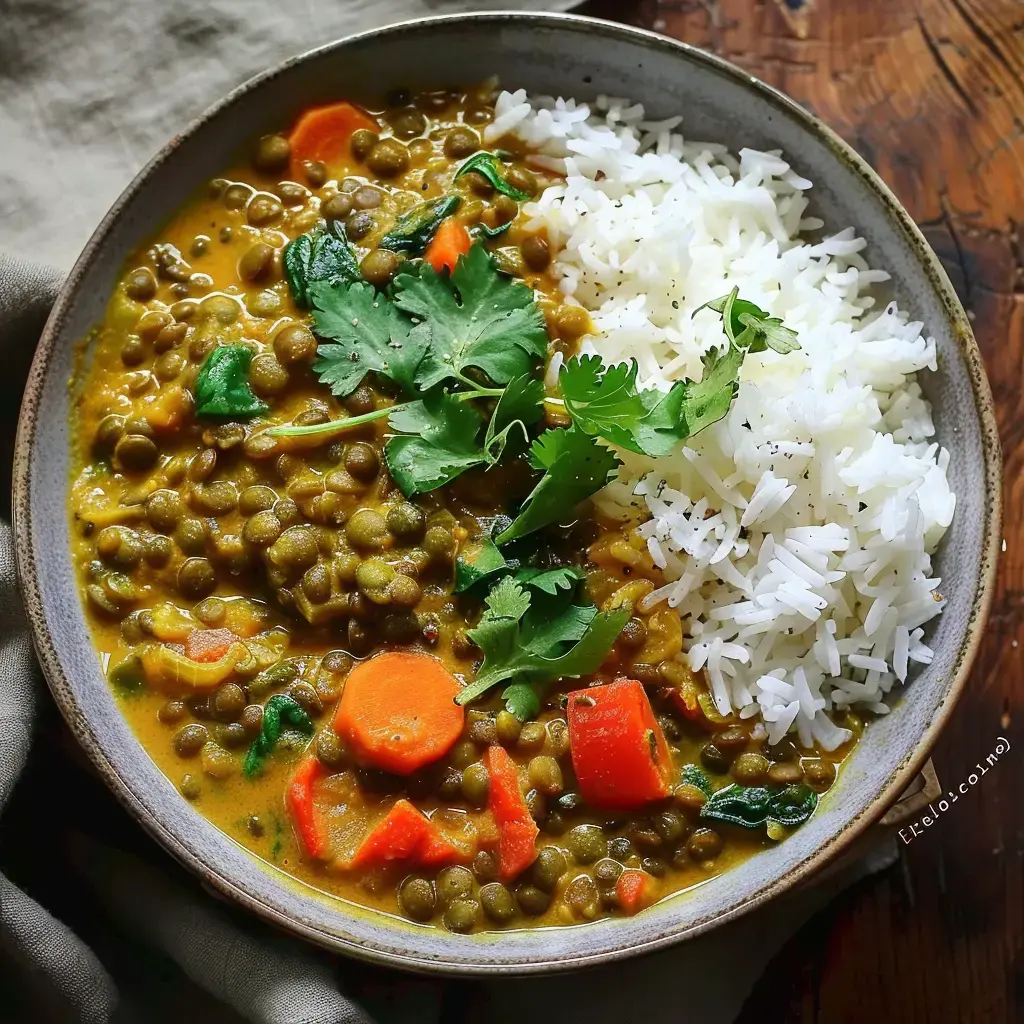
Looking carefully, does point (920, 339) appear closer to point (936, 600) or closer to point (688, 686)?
point (936, 600)

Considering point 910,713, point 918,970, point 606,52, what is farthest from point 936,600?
point 606,52

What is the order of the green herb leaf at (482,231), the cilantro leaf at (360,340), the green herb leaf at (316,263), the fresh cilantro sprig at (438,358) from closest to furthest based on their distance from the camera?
the fresh cilantro sprig at (438,358) → the cilantro leaf at (360,340) → the green herb leaf at (316,263) → the green herb leaf at (482,231)

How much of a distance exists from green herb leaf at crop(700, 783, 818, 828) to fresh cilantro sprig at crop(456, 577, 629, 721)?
1.82 feet

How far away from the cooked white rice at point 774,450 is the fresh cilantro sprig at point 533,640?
26 cm

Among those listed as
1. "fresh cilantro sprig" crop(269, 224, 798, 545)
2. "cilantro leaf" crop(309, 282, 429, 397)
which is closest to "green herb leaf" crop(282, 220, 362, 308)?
"fresh cilantro sprig" crop(269, 224, 798, 545)

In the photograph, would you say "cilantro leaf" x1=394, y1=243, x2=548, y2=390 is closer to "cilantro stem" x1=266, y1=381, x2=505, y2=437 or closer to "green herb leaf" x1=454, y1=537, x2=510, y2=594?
"cilantro stem" x1=266, y1=381, x2=505, y2=437

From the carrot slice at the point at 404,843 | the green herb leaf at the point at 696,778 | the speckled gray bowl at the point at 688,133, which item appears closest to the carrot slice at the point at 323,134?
the speckled gray bowl at the point at 688,133

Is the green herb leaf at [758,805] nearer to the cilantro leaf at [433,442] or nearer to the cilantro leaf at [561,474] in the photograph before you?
the cilantro leaf at [561,474]

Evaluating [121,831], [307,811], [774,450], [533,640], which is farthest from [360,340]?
[121,831]

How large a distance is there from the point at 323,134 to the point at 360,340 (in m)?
0.85

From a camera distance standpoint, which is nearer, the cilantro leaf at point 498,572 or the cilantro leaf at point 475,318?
the cilantro leaf at point 498,572

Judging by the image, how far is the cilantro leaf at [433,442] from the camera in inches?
133

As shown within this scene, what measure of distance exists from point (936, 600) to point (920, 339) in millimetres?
834

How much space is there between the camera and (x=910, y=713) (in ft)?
11.2
